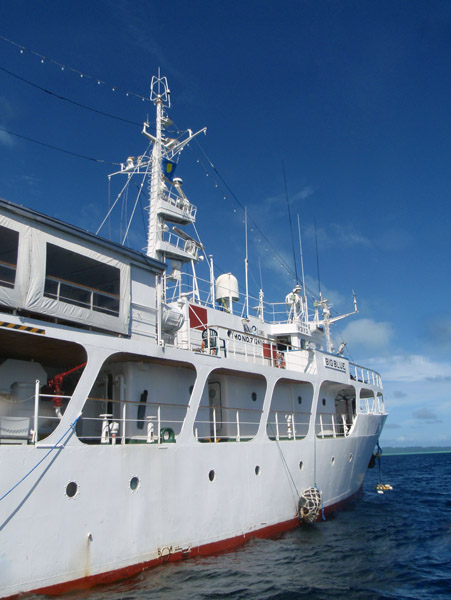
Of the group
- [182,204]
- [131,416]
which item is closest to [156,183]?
[182,204]

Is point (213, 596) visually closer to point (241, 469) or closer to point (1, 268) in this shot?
point (241, 469)

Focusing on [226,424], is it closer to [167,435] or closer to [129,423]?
[167,435]

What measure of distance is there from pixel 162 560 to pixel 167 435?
3046mm

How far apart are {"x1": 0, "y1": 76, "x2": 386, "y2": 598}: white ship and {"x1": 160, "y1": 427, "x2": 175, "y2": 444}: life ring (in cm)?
10

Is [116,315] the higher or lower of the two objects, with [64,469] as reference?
higher

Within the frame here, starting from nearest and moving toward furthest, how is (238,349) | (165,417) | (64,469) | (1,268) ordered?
1. (64,469)
2. (1,268)
3. (165,417)
4. (238,349)

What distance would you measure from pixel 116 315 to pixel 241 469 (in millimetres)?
5973

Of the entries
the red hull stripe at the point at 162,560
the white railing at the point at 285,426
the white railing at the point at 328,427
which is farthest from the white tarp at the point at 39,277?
the white railing at the point at 328,427

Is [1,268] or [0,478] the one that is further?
[1,268]

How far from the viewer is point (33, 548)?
918 centimetres

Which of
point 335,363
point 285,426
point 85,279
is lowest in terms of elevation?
point 285,426

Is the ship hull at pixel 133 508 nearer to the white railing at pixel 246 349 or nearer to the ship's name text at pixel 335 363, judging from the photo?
the white railing at pixel 246 349

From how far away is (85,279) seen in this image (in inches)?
512

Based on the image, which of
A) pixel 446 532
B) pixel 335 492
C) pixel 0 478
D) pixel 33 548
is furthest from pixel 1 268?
pixel 446 532
